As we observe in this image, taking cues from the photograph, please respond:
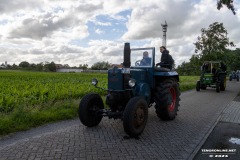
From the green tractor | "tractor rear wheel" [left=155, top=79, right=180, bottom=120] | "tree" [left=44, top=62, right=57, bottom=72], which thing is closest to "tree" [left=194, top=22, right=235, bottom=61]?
the green tractor

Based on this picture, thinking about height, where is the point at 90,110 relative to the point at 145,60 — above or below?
below

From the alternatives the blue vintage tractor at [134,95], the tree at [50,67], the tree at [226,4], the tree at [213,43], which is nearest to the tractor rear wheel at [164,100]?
the blue vintage tractor at [134,95]

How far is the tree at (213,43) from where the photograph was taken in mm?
39531

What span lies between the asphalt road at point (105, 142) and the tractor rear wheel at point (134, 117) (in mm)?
218

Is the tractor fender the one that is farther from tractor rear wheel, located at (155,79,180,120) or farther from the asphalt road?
the asphalt road

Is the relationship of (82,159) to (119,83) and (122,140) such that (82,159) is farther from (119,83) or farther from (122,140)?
(119,83)

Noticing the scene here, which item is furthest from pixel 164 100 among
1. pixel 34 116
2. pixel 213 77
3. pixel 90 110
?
pixel 213 77

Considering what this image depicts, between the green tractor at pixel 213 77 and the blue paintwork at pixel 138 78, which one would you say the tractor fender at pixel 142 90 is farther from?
the green tractor at pixel 213 77

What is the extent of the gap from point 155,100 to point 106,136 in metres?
2.17

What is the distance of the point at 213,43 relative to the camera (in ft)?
132

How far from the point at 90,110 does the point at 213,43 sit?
37.1 m

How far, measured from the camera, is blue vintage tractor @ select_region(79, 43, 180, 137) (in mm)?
5980

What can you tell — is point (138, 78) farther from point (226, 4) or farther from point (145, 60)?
point (226, 4)

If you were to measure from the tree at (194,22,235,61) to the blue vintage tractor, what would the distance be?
3292cm
